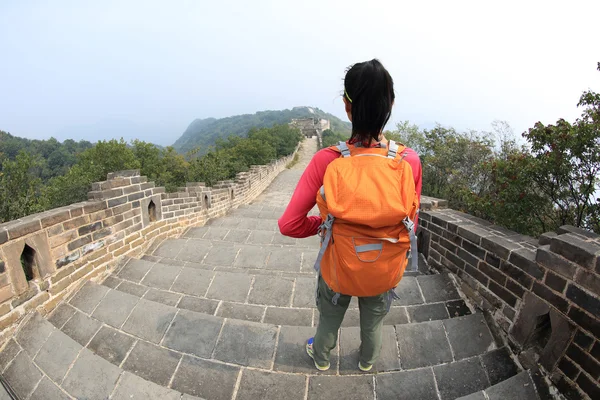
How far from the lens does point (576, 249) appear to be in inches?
71.7

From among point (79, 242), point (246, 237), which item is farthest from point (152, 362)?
point (246, 237)

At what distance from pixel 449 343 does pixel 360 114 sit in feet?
6.56

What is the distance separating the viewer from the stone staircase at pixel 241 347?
1985mm

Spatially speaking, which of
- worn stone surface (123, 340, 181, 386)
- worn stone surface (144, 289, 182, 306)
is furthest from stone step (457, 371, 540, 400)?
→ worn stone surface (144, 289, 182, 306)

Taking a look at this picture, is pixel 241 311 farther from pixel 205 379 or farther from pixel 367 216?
pixel 367 216

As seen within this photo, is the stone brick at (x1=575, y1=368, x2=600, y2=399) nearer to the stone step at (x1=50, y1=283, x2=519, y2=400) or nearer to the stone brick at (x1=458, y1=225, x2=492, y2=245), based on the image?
the stone step at (x1=50, y1=283, x2=519, y2=400)

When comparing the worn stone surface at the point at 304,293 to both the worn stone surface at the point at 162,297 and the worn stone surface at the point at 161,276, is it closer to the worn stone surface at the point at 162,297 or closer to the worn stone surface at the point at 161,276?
the worn stone surface at the point at 162,297

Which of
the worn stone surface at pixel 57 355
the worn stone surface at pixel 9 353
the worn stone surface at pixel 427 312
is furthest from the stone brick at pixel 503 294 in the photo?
the worn stone surface at pixel 9 353

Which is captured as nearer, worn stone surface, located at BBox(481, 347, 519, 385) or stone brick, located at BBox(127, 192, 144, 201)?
worn stone surface, located at BBox(481, 347, 519, 385)

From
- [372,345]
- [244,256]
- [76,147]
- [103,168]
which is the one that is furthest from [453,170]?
[76,147]

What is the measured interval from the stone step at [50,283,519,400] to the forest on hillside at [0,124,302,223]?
13.4 metres

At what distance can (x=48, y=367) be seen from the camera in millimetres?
2129

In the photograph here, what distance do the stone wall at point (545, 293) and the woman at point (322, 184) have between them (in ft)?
3.71

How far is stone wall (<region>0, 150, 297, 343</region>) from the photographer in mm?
Result: 2520
